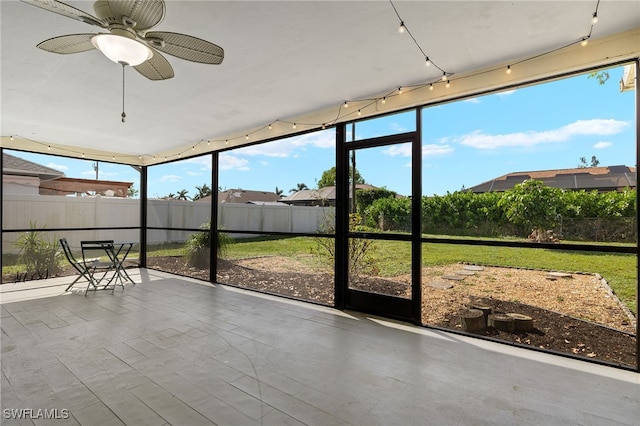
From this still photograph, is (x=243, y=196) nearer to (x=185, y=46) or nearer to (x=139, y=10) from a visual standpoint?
(x=185, y=46)

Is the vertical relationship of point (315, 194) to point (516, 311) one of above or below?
above

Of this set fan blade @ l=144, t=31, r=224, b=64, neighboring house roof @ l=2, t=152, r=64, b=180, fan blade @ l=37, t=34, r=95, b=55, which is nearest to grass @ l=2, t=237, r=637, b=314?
neighboring house roof @ l=2, t=152, r=64, b=180

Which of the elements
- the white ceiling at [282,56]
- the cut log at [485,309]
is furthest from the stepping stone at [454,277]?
the white ceiling at [282,56]

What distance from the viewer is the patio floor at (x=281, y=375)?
1.94m

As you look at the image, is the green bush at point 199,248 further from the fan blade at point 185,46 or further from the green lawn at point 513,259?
the fan blade at point 185,46

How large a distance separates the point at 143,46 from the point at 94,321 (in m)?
3.18

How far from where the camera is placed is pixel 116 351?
2.83 metres

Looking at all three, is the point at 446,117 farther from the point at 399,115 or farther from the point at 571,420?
the point at 571,420

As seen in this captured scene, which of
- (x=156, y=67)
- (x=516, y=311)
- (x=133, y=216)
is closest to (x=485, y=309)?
(x=516, y=311)

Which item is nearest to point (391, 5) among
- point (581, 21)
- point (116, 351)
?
point (581, 21)

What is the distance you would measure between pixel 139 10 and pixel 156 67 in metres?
0.66

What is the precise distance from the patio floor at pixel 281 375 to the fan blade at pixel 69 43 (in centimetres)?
234

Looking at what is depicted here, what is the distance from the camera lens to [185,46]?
2111mm

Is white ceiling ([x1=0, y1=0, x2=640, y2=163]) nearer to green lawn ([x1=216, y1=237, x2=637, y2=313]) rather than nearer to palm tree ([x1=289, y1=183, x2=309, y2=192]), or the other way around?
palm tree ([x1=289, y1=183, x2=309, y2=192])
